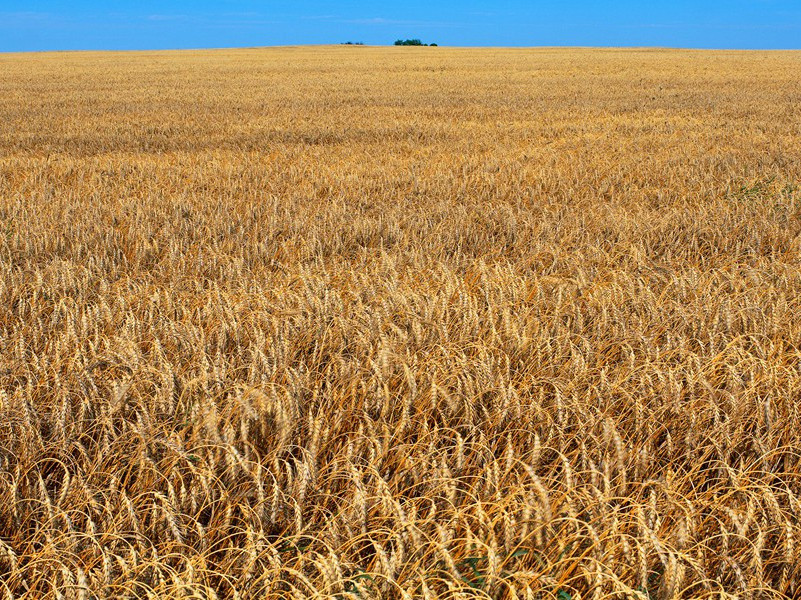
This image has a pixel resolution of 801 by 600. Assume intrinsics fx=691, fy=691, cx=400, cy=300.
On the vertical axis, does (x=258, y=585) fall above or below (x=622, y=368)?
below

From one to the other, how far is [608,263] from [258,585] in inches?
116

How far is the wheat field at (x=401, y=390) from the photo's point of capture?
5.16 feet

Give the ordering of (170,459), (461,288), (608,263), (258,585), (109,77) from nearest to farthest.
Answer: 1. (258,585)
2. (170,459)
3. (461,288)
4. (608,263)
5. (109,77)

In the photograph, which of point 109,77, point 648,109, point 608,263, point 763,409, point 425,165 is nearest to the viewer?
point 763,409

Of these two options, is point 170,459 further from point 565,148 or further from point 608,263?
point 565,148

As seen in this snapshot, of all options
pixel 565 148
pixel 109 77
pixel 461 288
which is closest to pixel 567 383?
pixel 461 288

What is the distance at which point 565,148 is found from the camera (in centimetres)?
917

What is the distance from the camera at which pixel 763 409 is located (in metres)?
2.19

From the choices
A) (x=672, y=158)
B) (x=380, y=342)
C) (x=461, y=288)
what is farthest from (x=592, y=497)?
(x=672, y=158)

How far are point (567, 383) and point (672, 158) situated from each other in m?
6.45

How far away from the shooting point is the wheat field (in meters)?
1.57

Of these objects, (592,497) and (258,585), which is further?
(592,497)

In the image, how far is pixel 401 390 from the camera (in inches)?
92.2

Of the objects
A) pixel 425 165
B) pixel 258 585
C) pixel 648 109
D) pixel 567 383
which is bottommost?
pixel 258 585
